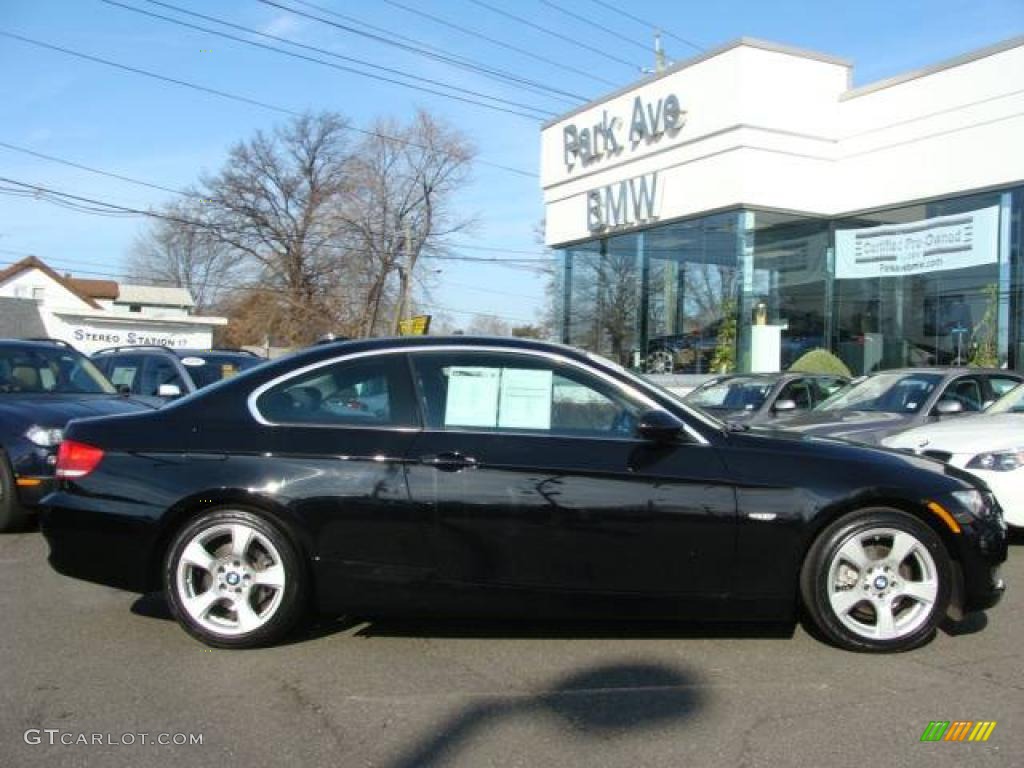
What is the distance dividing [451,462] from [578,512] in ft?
2.17

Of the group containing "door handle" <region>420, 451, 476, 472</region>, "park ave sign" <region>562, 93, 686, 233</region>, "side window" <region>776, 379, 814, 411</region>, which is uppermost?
"park ave sign" <region>562, 93, 686, 233</region>

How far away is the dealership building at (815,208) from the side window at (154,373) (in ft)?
38.8

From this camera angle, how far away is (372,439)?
4.62 metres

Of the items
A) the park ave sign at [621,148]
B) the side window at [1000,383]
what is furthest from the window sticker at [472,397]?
the park ave sign at [621,148]

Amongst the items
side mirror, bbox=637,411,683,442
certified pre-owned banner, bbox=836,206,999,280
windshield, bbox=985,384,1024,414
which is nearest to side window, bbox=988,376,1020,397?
windshield, bbox=985,384,1024,414

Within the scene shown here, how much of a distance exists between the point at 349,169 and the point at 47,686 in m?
53.7

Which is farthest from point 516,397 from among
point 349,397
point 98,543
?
point 98,543

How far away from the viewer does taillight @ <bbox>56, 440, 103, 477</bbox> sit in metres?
4.74

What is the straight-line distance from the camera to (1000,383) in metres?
10.1

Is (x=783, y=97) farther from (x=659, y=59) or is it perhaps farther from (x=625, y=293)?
(x=659, y=59)

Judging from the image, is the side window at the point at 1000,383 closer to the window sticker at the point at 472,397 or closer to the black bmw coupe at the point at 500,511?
the black bmw coupe at the point at 500,511

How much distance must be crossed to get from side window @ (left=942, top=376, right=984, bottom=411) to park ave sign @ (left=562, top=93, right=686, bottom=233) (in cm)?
1184

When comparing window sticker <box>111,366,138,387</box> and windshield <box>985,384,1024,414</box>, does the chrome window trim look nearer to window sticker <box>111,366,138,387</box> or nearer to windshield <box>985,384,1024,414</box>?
windshield <box>985,384,1024,414</box>

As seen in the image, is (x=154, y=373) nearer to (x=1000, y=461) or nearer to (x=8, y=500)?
(x=8, y=500)
